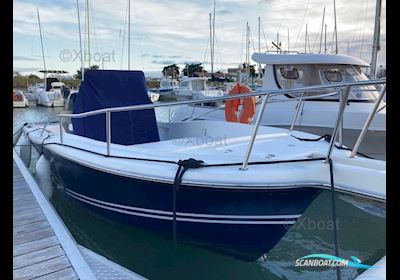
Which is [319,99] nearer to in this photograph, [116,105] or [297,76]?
[297,76]

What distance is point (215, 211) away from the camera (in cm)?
342

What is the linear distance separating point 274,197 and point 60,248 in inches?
75.5

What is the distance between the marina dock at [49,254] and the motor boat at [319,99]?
4099 mm

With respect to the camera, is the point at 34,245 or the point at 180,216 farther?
the point at 180,216

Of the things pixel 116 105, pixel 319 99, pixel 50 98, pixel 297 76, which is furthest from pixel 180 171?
pixel 50 98

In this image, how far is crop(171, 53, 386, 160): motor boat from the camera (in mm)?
7504

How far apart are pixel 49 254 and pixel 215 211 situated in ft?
4.84

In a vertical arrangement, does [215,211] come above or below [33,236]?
above

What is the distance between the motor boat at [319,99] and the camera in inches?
295

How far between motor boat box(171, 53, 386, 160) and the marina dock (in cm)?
410

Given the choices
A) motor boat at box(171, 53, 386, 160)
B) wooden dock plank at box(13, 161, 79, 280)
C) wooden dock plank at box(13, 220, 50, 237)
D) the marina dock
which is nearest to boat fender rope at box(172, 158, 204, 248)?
the marina dock

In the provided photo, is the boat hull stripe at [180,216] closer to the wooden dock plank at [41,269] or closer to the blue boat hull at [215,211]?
the blue boat hull at [215,211]
